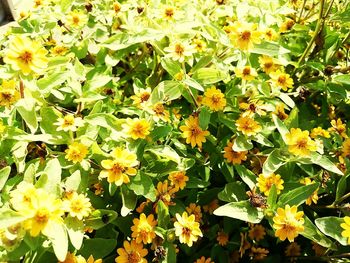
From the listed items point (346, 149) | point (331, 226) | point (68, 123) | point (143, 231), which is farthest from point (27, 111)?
point (346, 149)

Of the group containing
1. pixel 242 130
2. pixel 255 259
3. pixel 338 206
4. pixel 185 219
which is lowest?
pixel 255 259

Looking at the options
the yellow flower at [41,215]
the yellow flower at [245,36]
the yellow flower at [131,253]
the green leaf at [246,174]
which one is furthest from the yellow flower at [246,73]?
the yellow flower at [41,215]

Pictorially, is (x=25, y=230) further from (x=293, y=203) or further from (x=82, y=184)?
(x=293, y=203)

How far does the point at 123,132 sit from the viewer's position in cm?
123

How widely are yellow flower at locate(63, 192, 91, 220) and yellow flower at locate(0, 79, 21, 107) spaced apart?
1.37ft

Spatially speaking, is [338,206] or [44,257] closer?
[44,257]

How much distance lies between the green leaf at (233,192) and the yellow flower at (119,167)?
0.30 m

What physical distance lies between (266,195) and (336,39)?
0.78 meters

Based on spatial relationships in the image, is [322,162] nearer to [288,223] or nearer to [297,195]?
[297,195]

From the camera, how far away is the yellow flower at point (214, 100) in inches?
52.3

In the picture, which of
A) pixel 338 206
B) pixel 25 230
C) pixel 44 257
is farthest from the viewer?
pixel 338 206

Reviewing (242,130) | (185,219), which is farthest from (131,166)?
(242,130)

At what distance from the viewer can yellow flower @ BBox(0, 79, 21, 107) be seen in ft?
4.28

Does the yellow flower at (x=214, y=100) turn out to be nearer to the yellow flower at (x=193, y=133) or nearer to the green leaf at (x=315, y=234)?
the yellow flower at (x=193, y=133)
